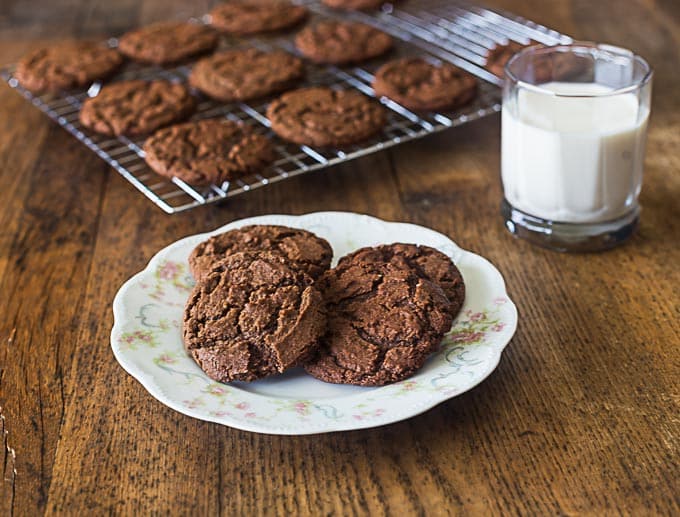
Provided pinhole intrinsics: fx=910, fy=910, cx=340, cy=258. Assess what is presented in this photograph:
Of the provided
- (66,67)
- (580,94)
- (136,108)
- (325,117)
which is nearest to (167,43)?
(66,67)

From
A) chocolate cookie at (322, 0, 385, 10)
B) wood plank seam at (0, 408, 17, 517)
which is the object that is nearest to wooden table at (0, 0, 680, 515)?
wood plank seam at (0, 408, 17, 517)

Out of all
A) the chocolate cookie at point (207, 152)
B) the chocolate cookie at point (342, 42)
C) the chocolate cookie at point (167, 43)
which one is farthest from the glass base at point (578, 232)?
the chocolate cookie at point (167, 43)

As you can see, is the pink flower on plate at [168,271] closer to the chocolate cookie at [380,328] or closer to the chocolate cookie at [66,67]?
the chocolate cookie at [380,328]

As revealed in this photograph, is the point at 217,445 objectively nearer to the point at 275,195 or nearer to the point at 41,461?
the point at 41,461

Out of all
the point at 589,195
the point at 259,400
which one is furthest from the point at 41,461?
the point at 589,195

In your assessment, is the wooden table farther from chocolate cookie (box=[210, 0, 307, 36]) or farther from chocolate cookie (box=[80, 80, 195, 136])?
chocolate cookie (box=[210, 0, 307, 36])

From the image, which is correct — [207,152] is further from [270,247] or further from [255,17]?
[255,17]
